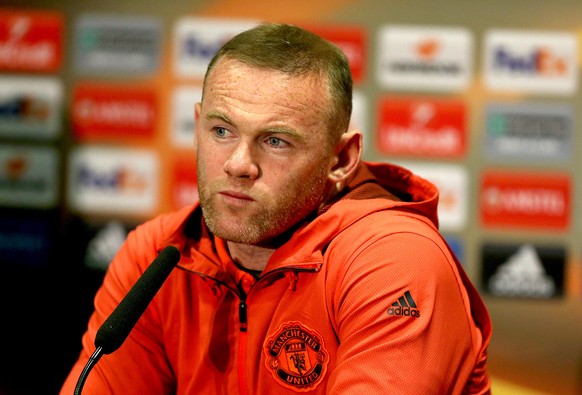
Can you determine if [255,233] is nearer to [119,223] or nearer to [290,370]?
[290,370]

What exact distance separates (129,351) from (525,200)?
1.91 metres

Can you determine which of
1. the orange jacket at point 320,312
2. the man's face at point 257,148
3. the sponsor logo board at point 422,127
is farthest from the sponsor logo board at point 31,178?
the man's face at point 257,148

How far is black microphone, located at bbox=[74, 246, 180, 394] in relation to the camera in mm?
963

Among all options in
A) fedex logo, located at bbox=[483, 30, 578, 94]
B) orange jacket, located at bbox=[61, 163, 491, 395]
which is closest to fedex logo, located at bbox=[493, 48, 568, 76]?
fedex logo, located at bbox=[483, 30, 578, 94]

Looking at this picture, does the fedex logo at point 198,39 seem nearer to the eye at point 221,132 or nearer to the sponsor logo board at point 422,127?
the sponsor logo board at point 422,127

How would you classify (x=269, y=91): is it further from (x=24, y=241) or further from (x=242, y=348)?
(x=24, y=241)

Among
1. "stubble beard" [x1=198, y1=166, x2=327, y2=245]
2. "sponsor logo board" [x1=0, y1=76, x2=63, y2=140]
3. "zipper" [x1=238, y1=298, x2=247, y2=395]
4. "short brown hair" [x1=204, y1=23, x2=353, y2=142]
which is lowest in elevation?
"sponsor logo board" [x1=0, y1=76, x2=63, y2=140]

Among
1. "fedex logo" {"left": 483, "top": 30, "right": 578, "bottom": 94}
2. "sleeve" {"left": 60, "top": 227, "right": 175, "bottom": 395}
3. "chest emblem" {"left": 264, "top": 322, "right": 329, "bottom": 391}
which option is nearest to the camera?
"chest emblem" {"left": 264, "top": 322, "right": 329, "bottom": 391}

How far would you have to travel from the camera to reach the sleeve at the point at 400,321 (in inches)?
39.7

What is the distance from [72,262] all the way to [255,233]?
6.06 ft

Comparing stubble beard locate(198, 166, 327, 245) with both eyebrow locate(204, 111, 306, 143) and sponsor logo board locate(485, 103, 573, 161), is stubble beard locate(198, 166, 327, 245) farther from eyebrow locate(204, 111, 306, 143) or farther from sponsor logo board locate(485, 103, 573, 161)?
sponsor logo board locate(485, 103, 573, 161)

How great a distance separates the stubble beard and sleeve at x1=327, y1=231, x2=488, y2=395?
0.13m

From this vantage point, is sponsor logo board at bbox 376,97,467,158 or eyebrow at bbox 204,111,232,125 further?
sponsor logo board at bbox 376,97,467,158

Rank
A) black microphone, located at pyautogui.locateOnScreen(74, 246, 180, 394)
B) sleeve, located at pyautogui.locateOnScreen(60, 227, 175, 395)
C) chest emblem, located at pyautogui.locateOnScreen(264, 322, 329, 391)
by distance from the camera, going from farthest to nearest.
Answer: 1. sleeve, located at pyautogui.locateOnScreen(60, 227, 175, 395)
2. chest emblem, located at pyautogui.locateOnScreen(264, 322, 329, 391)
3. black microphone, located at pyautogui.locateOnScreen(74, 246, 180, 394)
